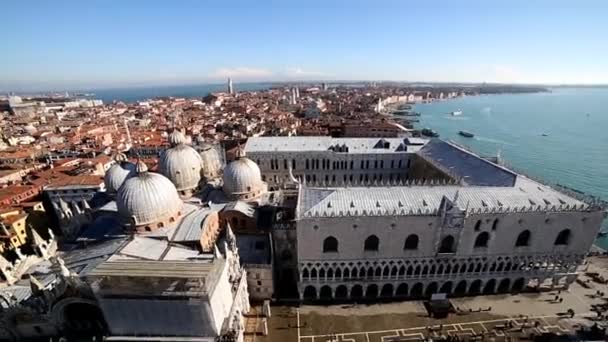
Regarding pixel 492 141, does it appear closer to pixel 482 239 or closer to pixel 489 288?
pixel 489 288

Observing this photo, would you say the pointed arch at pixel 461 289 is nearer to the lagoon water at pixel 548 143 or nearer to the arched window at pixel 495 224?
the arched window at pixel 495 224

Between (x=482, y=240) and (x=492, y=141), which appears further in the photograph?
(x=492, y=141)

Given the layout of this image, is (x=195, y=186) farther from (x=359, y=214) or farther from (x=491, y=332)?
(x=491, y=332)

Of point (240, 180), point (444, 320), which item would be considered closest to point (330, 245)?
point (240, 180)

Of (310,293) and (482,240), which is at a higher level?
(482,240)

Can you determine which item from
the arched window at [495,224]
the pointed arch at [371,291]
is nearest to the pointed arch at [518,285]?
the arched window at [495,224]

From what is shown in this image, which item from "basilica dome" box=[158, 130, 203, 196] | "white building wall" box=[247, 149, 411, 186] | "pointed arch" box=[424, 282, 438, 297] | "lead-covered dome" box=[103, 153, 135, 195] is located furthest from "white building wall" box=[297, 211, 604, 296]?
"lead-covered dome" box=[103, 153, 135, 195]

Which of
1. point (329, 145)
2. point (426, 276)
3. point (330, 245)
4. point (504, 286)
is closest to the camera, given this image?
point (330, 245)

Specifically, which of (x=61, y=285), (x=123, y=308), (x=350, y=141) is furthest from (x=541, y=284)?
(x=61, y=285)
